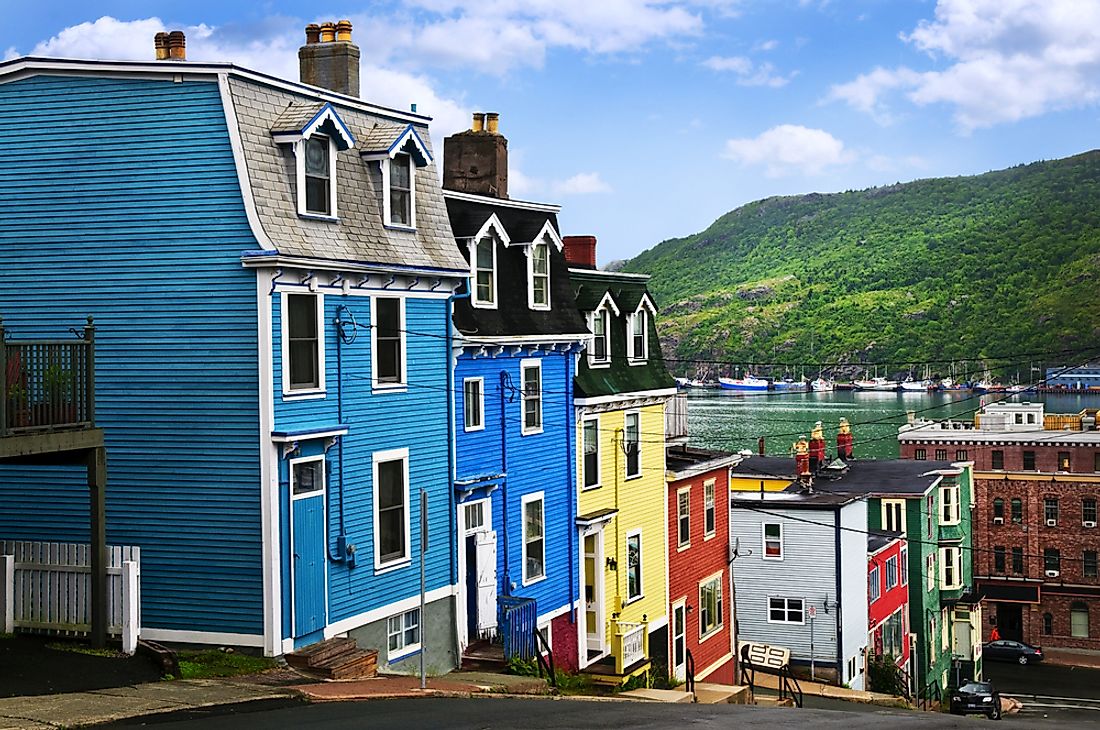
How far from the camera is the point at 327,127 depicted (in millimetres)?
23625

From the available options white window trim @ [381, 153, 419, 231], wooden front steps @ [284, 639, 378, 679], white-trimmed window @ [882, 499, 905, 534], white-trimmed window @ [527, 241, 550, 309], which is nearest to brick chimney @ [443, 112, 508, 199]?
white-trimmed window @ [527, 241, 550, 309]

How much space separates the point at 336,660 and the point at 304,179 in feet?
26.8

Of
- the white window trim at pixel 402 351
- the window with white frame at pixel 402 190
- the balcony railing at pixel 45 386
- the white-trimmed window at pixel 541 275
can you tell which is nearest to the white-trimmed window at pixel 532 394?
the white-trimmed window at pixel 541 275

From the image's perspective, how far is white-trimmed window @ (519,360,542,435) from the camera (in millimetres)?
30672

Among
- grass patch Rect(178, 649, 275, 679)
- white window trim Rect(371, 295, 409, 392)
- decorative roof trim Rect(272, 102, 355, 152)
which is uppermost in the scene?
decorative roof trim Rect(272, 102, 355, 152)

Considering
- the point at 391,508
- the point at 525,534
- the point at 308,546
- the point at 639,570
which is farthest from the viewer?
the point at 639,570

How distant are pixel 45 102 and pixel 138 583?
856 centimetres

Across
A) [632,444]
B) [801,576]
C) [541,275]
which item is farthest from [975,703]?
[541,275]

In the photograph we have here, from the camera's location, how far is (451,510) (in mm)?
27281

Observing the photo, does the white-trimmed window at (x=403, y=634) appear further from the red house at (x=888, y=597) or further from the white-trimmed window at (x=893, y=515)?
the white-trimmed window at (x=893, y=515)

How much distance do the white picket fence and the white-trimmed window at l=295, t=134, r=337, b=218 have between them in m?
6.68

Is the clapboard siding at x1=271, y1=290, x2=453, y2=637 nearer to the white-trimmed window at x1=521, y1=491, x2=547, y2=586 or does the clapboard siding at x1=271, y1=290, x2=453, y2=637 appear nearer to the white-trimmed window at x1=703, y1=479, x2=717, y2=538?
the white-trimmed window at x1=521, y1=491, x2=547, y2=586

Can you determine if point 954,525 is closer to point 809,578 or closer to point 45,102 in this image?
point 809,578

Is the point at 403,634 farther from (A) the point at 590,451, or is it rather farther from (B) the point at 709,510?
(B) the point at 709,510
